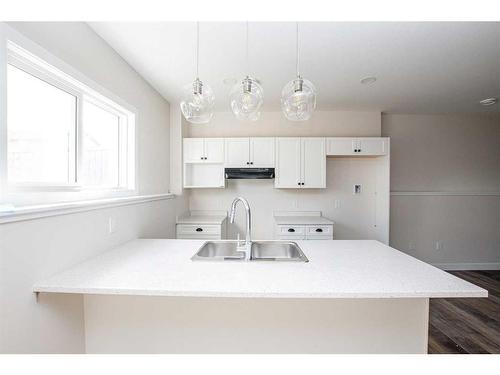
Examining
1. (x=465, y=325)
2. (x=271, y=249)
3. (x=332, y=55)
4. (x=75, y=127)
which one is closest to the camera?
(x=75, y=127)

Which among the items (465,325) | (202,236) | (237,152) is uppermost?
(237,152)

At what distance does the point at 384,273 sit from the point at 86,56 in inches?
89.9

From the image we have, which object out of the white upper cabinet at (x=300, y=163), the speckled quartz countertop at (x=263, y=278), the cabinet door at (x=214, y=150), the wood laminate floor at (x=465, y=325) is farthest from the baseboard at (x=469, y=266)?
the cabinet door at (x=214, y=150)

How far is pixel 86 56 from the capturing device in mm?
1522

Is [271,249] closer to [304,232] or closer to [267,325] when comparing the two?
[267,325]

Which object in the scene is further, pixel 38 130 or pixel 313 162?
pixel 313 162

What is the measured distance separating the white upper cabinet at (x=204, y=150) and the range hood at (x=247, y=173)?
9.9 inches

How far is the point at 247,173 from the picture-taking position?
10.2 feet

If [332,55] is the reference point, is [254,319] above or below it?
below

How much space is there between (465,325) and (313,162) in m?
2.34

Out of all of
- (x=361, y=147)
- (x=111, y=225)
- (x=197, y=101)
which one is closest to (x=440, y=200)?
(x=361, y=147)

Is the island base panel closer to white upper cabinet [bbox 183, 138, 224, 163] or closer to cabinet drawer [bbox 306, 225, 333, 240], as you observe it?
cabinet drawer [bbox 306, 225, 333, 240]

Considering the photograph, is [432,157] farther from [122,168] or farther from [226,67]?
[122,168]
